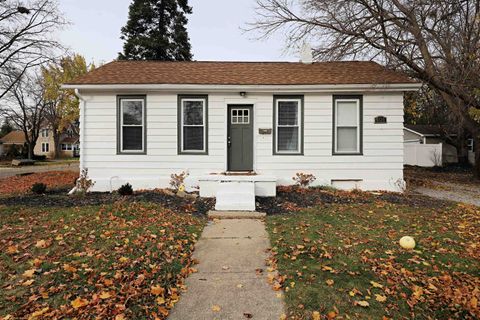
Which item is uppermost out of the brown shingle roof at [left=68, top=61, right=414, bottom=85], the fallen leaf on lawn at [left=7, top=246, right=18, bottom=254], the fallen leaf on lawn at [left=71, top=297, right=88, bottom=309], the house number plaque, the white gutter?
the brown shingle roof at [left=68, top=61, right=414, bottom=85]

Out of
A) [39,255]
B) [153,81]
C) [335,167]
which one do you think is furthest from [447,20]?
[39,255]

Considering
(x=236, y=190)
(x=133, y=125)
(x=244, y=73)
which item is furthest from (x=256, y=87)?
(x=133, y=125)

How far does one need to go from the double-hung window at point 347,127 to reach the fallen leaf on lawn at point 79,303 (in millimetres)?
8174

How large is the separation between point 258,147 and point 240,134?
0.75 metres

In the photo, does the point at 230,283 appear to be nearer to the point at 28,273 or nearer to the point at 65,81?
the point at 28,273

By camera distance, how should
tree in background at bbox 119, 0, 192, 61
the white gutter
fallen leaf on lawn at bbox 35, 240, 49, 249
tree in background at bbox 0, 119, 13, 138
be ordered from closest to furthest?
fallen leaf on lawn at bbox 35, 240, 49, 249 < the white gutter < tree in background at bbox 119, 0, 192, 61 < tree in background at bbox 0, 119, 13, 138

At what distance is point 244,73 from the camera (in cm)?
1021

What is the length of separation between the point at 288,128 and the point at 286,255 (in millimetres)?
5872

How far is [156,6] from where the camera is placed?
26.8m

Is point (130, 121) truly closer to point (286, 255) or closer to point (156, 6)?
point (286, 255)

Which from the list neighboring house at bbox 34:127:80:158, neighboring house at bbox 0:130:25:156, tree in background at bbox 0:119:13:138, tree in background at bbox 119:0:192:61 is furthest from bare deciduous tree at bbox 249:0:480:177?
tree in background at bbox 0:119:13:138

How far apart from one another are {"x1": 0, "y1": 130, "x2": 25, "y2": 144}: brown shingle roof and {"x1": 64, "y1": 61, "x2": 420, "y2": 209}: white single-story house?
60940 millimetres

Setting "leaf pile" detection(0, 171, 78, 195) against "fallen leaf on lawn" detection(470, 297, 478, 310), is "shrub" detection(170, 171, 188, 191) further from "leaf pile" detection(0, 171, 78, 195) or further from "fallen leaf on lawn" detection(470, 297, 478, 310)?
"fallen leaf on lawn" detection(470, 297, 478, 310)

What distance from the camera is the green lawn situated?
3.13 m
